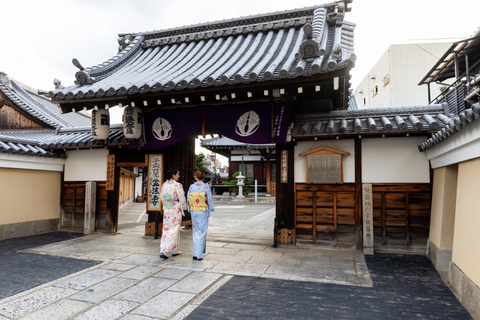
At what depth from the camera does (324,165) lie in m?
7.07

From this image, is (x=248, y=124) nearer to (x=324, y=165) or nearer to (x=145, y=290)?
(x=324, y=165)

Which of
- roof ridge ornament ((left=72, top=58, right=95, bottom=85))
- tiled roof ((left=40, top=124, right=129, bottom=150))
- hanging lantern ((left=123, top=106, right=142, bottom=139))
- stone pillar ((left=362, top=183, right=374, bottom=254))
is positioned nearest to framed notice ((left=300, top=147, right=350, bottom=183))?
stone pillar ((left=362, top=183, right=374, bottom=254))

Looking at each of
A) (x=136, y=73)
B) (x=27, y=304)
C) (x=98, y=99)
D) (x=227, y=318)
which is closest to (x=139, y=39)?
(x=136, y=73)

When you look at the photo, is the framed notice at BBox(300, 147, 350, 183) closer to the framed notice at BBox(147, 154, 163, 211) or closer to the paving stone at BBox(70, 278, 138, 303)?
the framed notice at BBox(147, 154, 163, 211)

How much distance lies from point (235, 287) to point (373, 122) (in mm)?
4589

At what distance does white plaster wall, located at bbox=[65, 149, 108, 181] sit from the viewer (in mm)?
9156

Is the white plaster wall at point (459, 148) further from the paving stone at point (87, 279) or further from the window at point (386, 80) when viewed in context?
the window at point (386, 80)

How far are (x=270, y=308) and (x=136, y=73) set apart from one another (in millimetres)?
7404

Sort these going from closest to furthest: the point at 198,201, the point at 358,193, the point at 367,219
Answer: the point at 198,201 → the point at 367,219 → the point at 358,193

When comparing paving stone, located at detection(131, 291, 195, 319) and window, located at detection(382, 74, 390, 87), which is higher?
window, located at detection(382, 74, 390, 87)

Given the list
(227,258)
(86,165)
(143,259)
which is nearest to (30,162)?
(86,165)

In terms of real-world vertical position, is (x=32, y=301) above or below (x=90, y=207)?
below

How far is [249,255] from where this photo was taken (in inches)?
251

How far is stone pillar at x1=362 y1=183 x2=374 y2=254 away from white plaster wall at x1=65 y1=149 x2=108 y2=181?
7.19 metres
